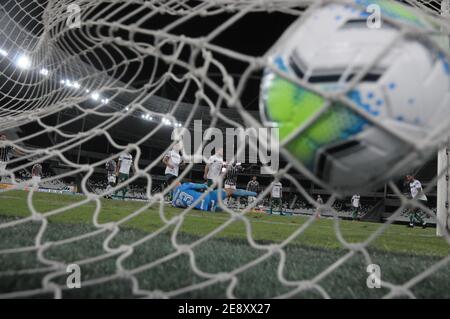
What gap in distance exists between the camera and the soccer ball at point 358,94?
2.71 ft

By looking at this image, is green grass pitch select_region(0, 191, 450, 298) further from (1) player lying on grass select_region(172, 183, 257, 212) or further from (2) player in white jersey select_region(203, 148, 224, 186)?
(2) player in white jersey select_region(203, 148, 224, 186)

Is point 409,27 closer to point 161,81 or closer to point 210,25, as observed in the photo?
point 161,81

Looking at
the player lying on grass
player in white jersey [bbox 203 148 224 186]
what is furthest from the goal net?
player in white jersey [bbox 203 148 224 186]

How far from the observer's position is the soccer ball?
2.71ft

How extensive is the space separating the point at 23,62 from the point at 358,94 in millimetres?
2723

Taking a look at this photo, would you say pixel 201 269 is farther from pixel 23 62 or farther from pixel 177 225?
pixel 23 62

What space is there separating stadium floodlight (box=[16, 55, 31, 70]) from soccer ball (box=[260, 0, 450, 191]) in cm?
222

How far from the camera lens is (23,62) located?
278 cm

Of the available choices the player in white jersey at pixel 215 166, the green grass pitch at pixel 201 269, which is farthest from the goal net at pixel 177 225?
the player in white jersey at pixel 215 166

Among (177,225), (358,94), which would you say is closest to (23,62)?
(177,225)

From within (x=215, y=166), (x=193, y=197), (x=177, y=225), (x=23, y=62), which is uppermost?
(x=23, y=62)

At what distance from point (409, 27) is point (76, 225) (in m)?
2.14

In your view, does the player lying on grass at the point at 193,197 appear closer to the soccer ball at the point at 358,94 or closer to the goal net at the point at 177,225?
the goal net at the point at 177,225
